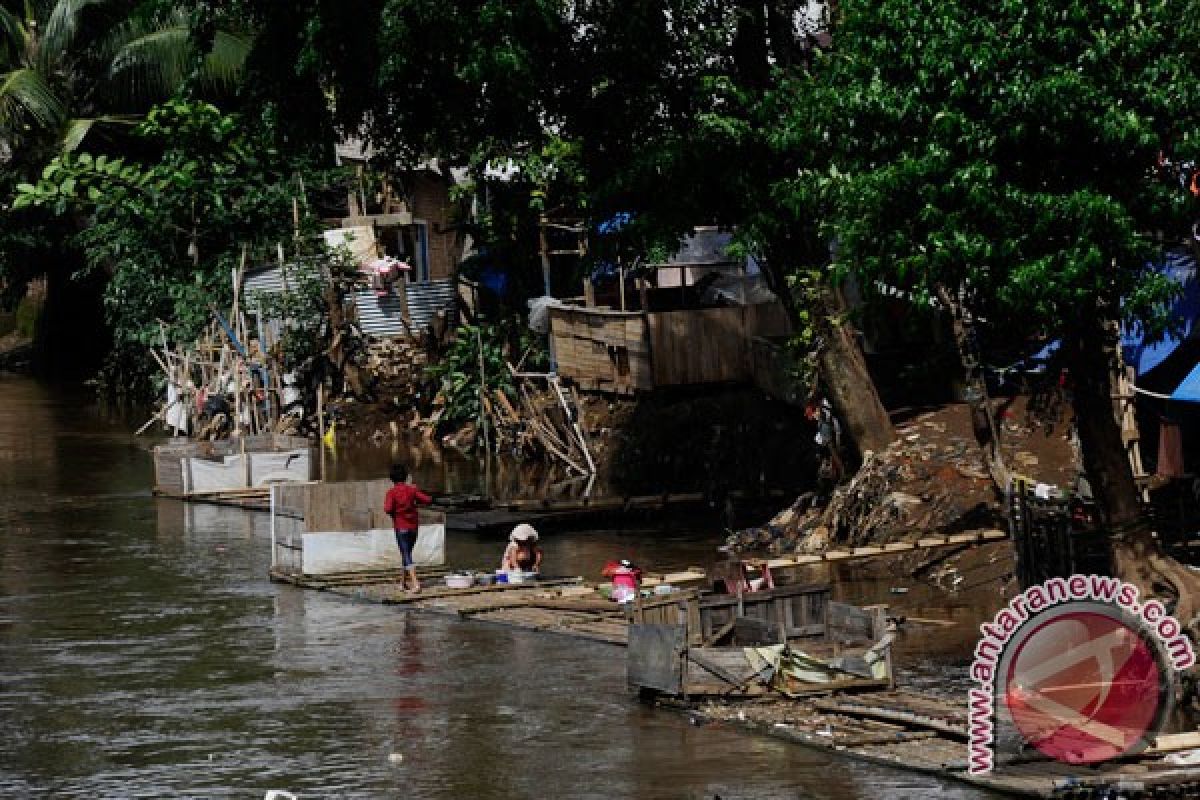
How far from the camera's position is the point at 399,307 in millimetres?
42500

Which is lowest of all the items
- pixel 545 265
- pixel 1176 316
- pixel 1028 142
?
pixel 1176 316

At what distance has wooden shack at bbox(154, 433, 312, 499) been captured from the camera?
34000 mm

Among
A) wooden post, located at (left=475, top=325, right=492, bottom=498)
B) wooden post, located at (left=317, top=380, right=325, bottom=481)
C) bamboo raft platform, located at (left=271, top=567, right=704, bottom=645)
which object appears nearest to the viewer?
bamboo raft platform, located at (left=271, top=567, right=704, bottom=645)

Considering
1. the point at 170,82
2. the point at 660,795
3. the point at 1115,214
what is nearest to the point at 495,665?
the point at 660,795

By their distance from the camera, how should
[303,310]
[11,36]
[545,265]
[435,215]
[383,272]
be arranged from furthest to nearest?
1. [11,36]
2. [435,215]
3. [303,310]
4. [383,272]
5. [545,265]

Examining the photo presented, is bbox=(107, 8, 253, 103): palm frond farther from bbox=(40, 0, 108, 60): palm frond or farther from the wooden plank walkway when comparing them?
the wooden plank walkway

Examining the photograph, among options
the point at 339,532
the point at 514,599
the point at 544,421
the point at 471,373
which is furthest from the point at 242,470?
the point at 514,599

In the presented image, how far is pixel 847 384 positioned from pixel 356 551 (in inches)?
256

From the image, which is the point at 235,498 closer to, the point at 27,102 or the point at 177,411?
the point at 177,411

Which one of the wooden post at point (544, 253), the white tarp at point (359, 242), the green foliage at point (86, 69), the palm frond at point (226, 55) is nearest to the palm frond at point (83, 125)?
the green foliage at point (86, 69)

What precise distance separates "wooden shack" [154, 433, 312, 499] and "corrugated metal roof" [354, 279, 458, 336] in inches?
307

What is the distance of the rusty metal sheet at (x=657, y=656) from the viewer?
54.6 ft

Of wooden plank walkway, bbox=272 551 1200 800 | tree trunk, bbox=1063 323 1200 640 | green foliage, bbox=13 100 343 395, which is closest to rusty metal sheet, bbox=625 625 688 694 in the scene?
wooden plank walkway, bbox=272 551 1200 800

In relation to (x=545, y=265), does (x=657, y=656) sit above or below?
below
